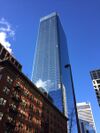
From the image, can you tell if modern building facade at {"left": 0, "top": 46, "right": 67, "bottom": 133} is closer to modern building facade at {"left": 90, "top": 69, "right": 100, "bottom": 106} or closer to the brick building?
the brick building

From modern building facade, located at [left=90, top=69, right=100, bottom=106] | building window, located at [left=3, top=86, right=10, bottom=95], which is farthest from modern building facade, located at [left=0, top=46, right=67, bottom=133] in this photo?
modern building facade, located at [left=90, top=69, right=100, bottom=106]

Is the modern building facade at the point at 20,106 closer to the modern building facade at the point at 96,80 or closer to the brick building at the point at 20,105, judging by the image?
the brick building at the point at 20,105

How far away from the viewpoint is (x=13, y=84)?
2188 inches

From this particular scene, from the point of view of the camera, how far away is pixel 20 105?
56.5 meters

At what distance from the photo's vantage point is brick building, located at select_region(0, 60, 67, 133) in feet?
162

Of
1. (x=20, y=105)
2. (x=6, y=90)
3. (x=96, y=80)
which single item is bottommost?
(x=20, y=105)

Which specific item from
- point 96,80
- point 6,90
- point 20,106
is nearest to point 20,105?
point 20,106

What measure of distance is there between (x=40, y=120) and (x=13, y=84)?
68.3 ft

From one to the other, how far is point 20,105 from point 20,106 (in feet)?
1.05

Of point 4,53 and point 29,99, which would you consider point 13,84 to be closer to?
point 29,99

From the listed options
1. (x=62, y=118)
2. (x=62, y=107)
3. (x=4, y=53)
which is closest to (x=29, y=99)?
(x=4, y=53)

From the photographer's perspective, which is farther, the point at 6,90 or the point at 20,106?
the point at 20,106

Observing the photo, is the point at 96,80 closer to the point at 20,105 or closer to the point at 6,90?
the point at 20,105

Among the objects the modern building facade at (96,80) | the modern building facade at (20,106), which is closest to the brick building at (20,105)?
the modern building facade at (20,106)
